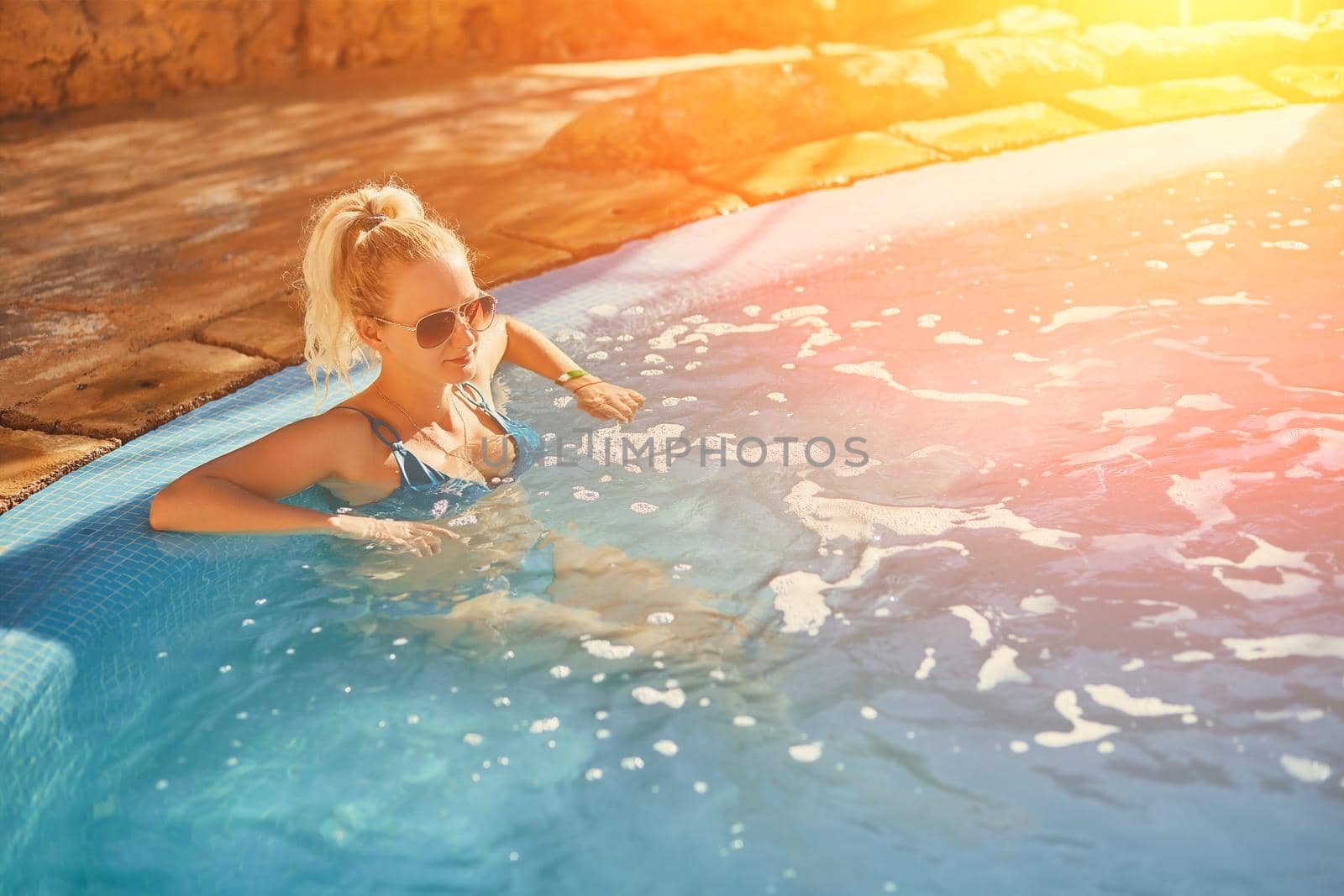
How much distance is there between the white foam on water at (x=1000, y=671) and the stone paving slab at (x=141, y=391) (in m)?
2.41

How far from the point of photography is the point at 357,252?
2648 mm

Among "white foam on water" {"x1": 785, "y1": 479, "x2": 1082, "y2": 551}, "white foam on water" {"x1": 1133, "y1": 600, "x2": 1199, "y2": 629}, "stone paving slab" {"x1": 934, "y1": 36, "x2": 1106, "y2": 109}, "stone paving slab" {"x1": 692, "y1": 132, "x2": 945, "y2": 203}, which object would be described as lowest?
"white foam on water" {"x1": 1133, "y1": 600, "x2": 1199, "y2": 629}

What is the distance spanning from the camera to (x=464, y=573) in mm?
2789

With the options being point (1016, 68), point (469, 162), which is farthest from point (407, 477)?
point (1016, 68)

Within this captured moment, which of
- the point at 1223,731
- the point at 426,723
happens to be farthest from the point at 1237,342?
the point at 426,723

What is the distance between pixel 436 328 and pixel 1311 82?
18.4 ft

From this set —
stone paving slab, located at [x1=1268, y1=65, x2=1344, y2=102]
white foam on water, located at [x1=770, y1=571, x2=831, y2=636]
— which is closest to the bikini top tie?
white foam on water, located at [x1=770, y1=571, x2=831, y2=636]

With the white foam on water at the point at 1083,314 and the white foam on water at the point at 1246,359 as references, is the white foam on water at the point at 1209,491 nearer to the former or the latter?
the white foam on water at the point at 1246,359

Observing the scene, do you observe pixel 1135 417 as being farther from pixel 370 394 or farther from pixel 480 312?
pixel 370 394

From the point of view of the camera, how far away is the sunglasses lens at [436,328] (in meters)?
2.62

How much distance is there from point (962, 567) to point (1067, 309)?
1.74 metres

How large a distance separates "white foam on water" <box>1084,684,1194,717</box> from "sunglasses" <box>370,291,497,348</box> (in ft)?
4.98

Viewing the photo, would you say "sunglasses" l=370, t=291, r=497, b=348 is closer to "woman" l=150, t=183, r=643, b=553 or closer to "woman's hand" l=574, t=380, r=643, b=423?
"woman" l=150, t=183, r=643, b=553

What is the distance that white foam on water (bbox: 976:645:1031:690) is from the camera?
234cm
